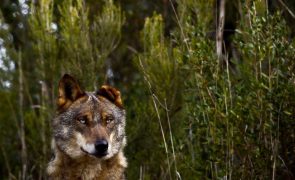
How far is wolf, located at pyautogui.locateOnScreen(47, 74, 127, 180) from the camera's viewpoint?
6.69 m

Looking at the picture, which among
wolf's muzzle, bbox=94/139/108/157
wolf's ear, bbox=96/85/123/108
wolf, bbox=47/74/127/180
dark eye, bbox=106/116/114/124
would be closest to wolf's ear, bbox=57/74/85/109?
wolf, bbox=47/74/127/180

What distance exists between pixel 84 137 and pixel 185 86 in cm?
233

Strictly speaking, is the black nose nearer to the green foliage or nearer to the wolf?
the wolf

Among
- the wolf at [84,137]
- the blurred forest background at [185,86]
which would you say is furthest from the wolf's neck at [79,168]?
the blurred forest background at [185,86]

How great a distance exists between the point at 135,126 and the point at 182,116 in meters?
0.70

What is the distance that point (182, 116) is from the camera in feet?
31.2

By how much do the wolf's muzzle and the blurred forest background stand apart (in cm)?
58

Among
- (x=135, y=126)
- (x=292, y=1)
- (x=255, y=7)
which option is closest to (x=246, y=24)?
(x=255, y=7)

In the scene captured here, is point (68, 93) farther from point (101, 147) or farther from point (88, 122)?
point (101, 147)

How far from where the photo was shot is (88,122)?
6738mm

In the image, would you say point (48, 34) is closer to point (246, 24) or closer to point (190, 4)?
point (190, 4)

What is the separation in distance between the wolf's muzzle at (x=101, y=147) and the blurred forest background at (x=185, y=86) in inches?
22.7

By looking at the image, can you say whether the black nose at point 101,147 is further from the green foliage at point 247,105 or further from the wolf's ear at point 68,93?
the green foliage at point 247,105

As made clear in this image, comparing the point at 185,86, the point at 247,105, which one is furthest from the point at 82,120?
the point at 185,86
